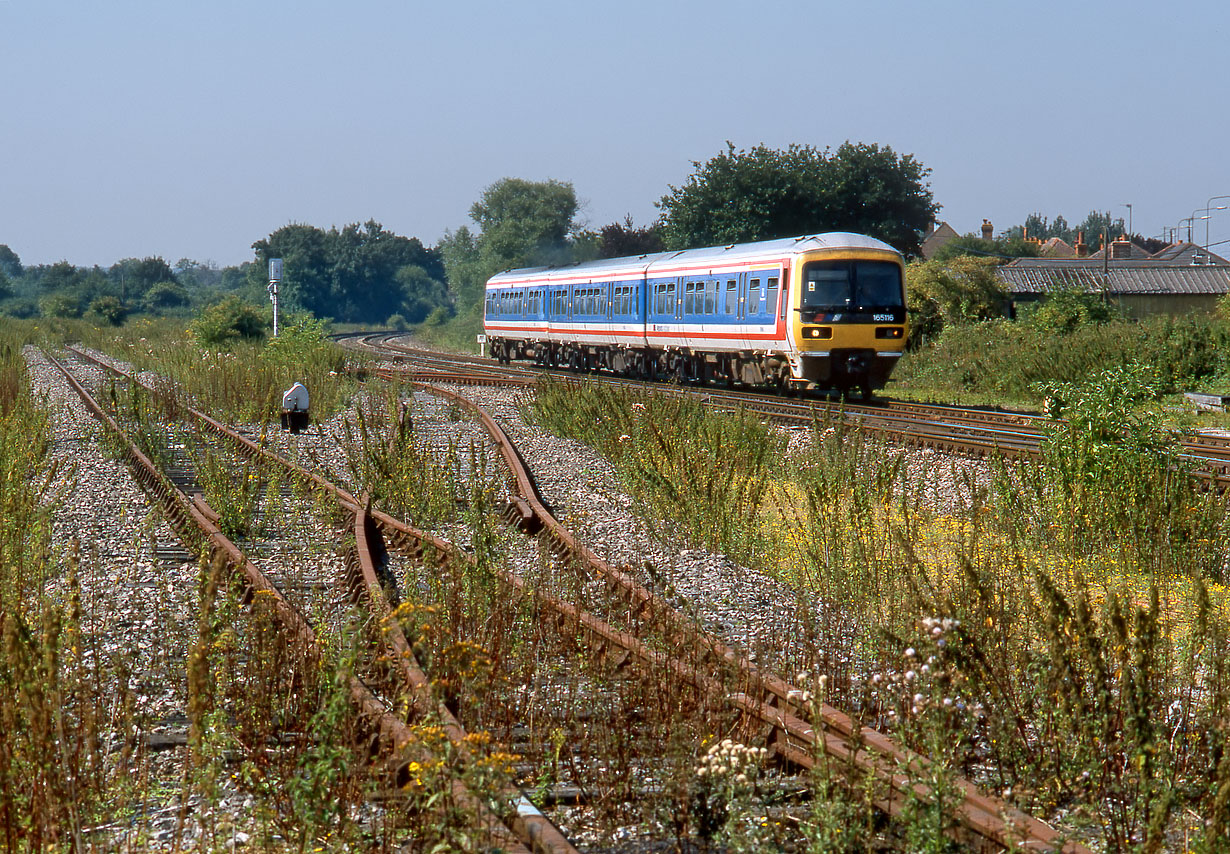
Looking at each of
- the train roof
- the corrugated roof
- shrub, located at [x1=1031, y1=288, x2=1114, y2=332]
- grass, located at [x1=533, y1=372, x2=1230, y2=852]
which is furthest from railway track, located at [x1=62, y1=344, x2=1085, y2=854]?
the corrugated roof

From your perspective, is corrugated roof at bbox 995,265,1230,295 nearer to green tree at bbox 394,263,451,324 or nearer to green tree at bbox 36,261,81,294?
green tree at bbox 394,263,451,324

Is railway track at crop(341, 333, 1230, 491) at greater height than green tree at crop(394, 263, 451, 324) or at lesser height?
lesser

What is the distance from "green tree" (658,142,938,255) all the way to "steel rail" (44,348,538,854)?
43406mm

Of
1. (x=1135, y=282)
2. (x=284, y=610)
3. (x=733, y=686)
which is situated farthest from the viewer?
(x=1135, y=282)

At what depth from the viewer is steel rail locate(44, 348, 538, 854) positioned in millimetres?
3293

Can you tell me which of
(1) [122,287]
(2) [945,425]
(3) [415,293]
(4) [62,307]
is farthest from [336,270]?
(2) [945,425]

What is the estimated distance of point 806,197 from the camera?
5278cm

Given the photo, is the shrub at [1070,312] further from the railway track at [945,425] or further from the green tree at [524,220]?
the green tree at [524,220]

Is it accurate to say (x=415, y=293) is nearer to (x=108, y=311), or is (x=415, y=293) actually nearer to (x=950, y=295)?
(x=108, y=311)

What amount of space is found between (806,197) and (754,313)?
1297 inches

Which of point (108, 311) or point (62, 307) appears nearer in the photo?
point (108, 311)

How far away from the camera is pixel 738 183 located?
176ft

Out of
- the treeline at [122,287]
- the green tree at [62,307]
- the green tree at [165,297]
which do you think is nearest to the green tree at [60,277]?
the treeline at [122,287]

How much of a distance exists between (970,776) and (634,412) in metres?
10.5
